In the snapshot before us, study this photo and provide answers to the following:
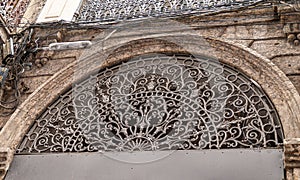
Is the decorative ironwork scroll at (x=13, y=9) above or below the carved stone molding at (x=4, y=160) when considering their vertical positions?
above

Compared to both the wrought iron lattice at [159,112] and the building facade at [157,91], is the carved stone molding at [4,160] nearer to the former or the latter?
the building facade at [157,91]

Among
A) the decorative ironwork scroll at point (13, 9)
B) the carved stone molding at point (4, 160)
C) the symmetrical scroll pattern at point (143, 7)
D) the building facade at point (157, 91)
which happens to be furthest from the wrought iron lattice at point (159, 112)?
the decorative ironwork scroll at point (13, 9)

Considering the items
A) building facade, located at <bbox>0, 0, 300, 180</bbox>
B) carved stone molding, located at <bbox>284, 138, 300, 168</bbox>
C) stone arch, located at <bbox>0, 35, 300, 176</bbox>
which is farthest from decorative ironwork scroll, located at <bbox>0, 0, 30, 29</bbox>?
carved stone molding, located at <bbox>284, 138, 300, 168</bbox>

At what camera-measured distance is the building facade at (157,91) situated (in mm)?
4918

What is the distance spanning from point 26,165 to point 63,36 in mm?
2107

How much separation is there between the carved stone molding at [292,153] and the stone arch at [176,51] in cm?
16

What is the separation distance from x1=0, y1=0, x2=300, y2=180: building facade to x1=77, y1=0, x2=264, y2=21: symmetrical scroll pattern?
0.03 m

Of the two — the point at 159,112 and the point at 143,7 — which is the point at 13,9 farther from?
the point at 159,112

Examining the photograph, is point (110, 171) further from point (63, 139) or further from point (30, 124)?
point (30, 124)

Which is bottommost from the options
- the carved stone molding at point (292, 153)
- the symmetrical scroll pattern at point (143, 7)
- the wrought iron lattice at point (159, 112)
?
the carved stone molding at point (292, 153)

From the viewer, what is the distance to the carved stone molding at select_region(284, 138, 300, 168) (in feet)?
14.8

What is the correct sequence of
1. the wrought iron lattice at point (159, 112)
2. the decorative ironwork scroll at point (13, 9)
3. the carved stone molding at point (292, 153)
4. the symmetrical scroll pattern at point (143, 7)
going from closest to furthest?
the carved stone molding at point (292, 153) < the wrought iron lattice at point (159, 112) < the symmetrical scroll pattern at point (143, 7) < the decorative ironwork scroll at point (13, 9)

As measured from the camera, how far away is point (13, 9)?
7.49 meters

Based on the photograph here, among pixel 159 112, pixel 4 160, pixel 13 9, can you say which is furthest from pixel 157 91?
pixel 13 9
